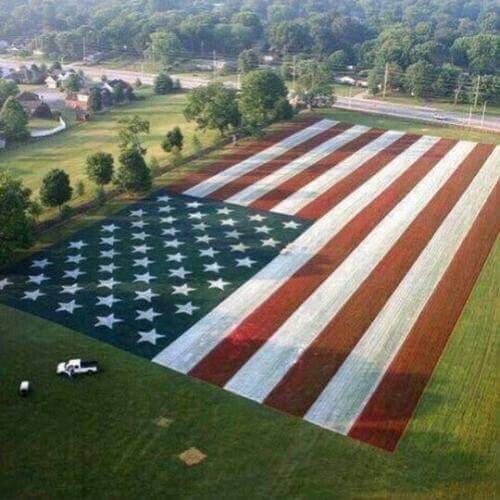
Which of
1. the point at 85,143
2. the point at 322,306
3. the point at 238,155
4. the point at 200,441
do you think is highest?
the point at 238,155

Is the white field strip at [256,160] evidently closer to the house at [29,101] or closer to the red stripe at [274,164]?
the red stripe at [274,164]

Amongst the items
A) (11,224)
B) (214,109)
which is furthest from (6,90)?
(11,224)

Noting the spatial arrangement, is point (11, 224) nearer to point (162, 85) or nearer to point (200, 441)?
point (200, 441)

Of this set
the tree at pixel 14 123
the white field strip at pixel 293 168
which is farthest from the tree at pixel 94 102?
the white field strip at pixel 293 168

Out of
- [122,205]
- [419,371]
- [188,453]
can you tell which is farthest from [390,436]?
[122,205]

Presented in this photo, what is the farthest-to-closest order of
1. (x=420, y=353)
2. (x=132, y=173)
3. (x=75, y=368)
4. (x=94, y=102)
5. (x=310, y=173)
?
(x=94, y=102) → (x=310, y=173) → (x=132, y=173) → (x=420, y=353) → (x=75, y=368)

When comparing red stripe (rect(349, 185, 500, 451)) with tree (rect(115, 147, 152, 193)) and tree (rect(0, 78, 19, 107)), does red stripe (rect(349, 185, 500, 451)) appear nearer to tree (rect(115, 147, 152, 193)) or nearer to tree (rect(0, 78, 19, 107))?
tree (rect(115, 147, 152, 193))
